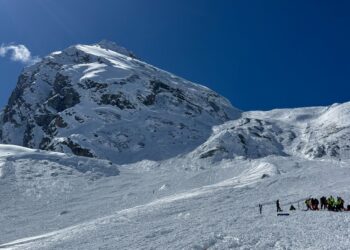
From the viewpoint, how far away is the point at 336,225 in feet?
101

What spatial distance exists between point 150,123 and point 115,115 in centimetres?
1032

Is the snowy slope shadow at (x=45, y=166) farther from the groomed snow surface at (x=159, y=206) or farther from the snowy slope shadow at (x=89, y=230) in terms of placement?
the snowy slope shadow at (x=89, y=230)

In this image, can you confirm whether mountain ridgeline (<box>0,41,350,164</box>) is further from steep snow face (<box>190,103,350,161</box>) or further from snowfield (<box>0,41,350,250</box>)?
snowfield (<box>0,41,350,250</box>)

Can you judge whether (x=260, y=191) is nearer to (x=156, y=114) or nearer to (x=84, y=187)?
(x=84, y=187)

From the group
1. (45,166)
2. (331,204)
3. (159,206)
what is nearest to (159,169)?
(45,166)

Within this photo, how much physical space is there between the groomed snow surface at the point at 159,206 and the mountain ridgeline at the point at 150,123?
75.9 feet

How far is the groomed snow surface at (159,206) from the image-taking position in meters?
30.9

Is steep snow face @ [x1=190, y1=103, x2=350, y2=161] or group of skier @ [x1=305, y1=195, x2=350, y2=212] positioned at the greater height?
steep snow face @ [x1=190, y1=103, x2=350, y2=161]

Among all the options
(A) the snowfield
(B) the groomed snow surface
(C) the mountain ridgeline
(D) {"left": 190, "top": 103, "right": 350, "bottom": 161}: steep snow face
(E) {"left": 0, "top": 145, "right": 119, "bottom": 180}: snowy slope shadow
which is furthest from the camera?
(C) the mountain ridgeline

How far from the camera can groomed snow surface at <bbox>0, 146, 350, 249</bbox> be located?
30.9 metres

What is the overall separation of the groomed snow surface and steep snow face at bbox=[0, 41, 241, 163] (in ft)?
82.9

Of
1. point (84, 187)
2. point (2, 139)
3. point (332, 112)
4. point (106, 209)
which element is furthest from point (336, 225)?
point (2, 139)

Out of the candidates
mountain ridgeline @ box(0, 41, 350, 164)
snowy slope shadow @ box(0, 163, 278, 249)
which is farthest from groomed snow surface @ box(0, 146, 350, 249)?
mountain ridgeline @ box(0, 41, 350, 164)

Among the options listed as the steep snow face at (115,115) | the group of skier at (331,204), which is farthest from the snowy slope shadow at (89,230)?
the steep snow face at (115,115)
